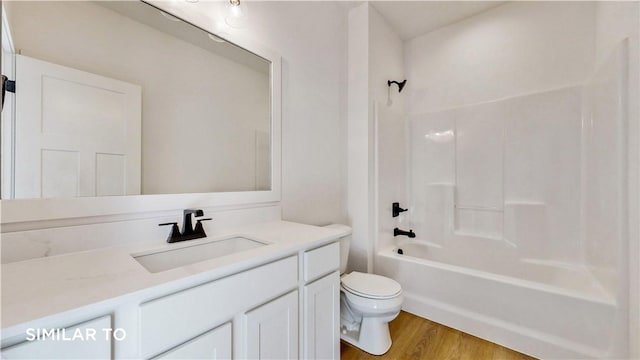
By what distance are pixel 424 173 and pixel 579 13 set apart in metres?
1.66

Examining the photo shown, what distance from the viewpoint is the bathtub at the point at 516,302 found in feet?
4.61

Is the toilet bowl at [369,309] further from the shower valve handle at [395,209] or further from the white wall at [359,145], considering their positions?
the shower valve handle at [395,209]

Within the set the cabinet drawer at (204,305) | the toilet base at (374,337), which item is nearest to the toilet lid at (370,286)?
the toilet base at (374,337)

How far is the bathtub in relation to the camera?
1.41m

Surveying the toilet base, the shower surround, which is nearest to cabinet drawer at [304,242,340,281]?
the toilet base

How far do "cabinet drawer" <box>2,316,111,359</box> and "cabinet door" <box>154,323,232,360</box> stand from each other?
15 centimetres

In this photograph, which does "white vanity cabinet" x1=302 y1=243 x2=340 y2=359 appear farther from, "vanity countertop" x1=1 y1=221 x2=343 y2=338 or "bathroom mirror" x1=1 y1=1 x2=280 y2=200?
"bathroom mirror" x1=1 y1=1 x2=280 y2=200

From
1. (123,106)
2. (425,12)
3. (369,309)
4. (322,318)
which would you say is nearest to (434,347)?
(369,309)

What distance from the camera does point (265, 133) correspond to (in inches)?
62.4

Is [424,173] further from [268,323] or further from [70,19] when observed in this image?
[70,19]

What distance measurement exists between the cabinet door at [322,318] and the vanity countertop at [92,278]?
257mm

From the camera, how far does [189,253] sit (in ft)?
3.62

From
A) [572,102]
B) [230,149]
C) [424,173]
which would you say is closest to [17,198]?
[230,149]

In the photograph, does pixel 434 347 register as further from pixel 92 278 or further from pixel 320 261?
pixel 92 278
